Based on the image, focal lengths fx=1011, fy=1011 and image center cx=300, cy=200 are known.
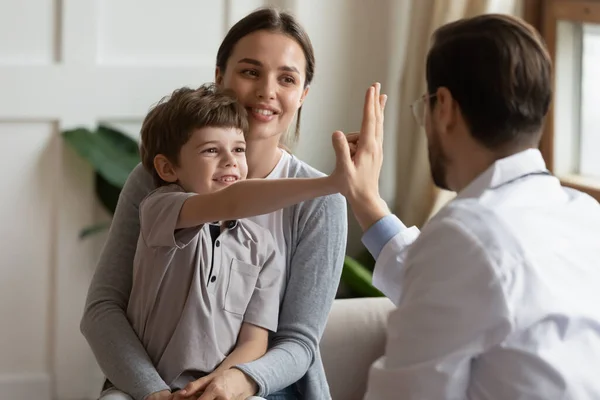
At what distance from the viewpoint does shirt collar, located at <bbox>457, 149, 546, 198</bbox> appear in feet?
4.36

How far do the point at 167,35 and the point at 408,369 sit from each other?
2002 millimetres

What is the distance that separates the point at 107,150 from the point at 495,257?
1946 millimetres

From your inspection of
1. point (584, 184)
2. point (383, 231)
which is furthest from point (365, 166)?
point (584, 184)

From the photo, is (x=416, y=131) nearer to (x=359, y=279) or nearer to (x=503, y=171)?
(x=359, y=279)

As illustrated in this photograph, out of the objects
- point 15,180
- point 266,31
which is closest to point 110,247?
point 266,31

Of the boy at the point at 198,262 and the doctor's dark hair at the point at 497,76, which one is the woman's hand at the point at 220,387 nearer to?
the boy at the point at 198,262

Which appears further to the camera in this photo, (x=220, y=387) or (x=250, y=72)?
(x=250, y=72)

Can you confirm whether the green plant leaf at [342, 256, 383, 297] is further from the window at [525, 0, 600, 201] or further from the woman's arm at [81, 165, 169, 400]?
the woman's arm at [81, 165, 169, 400]

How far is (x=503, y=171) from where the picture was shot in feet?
4.38

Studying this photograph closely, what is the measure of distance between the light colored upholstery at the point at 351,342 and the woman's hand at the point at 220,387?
1.45 ft

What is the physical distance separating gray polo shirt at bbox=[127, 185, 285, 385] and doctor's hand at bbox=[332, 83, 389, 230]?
26 centimetres

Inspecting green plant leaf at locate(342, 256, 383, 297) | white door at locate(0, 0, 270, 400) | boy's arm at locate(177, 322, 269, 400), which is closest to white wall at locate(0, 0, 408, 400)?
white door at locate(0, 0, 270, 400)

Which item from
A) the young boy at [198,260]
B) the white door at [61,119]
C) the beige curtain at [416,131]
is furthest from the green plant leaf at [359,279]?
A: the young boy at [198,260]

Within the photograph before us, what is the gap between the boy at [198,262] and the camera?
175 cm
